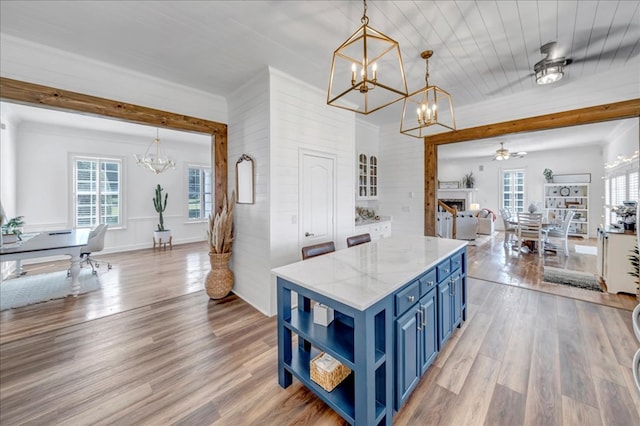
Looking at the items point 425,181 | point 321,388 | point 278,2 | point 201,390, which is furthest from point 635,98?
point 201,390

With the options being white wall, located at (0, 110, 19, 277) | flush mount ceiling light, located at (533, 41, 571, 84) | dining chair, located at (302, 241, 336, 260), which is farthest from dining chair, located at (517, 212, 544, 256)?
white wall, located at (0, 110, 19, 277)

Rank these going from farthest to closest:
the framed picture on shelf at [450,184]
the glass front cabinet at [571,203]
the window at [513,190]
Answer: the framed picture on shelf at [450,184], the window at [513,190], the glass front cabinet at [571,203]

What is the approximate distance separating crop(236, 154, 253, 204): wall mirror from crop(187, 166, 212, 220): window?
5051 millimetres

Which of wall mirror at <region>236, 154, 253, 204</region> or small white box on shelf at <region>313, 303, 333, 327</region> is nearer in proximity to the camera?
small white box on shelf at <region>313, 303, 333, 327</region>

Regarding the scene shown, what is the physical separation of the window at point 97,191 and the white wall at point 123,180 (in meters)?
0.14

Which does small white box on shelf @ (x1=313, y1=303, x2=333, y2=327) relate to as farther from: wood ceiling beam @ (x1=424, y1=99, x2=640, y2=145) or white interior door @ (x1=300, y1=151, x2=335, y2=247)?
wood ceiling beam @ (x1=424, y1=99, x2=640, y2=145)

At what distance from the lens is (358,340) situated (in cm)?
137

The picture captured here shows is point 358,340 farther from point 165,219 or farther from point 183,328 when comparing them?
point 165,219

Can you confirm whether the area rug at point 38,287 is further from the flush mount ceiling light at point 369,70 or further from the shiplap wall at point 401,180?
the shiplap wall at point 401,180

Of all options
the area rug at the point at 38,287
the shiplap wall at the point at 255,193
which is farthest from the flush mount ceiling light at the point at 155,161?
the shiplap wall at the point at 255,193

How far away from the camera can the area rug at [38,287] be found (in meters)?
3.53

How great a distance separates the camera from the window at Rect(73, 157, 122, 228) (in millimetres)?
6250

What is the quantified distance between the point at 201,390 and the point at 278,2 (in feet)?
10.2

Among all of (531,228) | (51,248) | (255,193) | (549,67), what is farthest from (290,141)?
(531,228)
